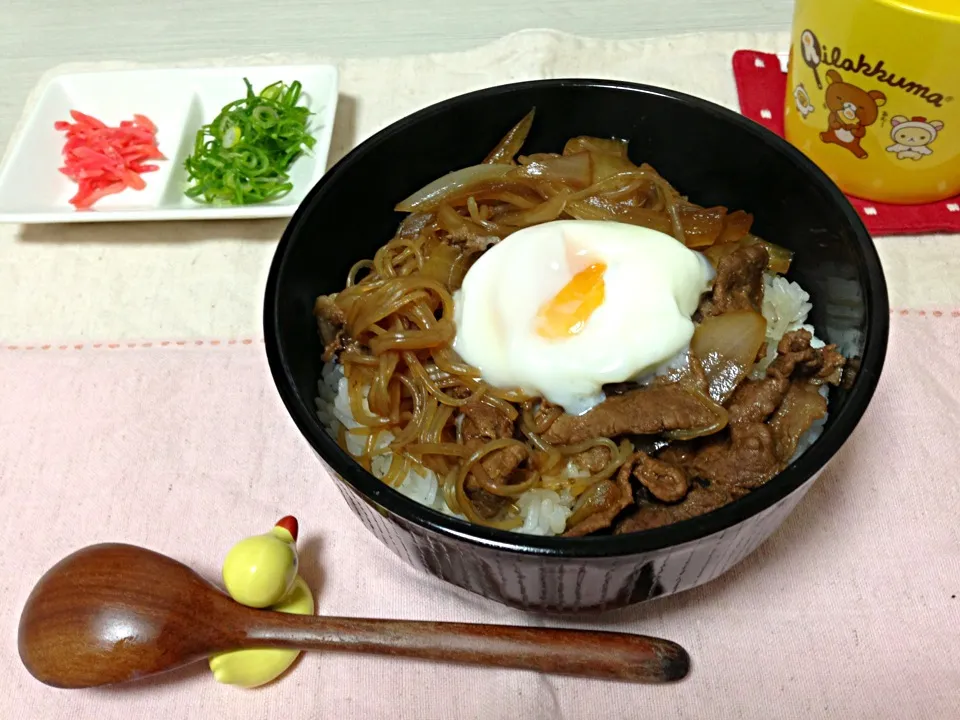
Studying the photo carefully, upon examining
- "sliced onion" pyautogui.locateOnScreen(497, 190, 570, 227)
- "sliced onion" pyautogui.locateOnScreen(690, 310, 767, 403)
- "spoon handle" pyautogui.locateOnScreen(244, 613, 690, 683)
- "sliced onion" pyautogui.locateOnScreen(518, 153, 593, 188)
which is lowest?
"spoon handle" pyautogui.locateOnScreen(244, 613, 690, 683)

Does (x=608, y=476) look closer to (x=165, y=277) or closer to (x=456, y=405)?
(x=456, y=405)

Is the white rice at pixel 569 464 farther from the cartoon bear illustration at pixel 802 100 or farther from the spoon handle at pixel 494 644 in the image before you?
the cartoon bear illustration at pixel 802 100

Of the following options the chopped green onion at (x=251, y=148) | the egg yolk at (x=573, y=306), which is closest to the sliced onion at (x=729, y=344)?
the egg yolk at (x=573, y=306)

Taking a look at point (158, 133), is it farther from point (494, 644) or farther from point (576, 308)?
point (494, 644)

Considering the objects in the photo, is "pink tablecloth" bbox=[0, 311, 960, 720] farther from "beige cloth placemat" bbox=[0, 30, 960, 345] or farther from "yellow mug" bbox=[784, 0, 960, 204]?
"yellow mug" bbox=[784, 0, 960, 204]

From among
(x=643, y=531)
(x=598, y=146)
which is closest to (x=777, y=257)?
(x=598, y=146)

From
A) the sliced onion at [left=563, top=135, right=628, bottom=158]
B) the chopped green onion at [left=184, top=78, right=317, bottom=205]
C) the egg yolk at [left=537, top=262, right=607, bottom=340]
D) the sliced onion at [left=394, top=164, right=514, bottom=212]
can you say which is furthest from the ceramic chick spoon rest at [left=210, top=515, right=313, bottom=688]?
the chopped green onion at [left=184, top=78, right=317, bottom=205]

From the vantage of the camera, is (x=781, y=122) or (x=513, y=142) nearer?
(x=513, y=142)
